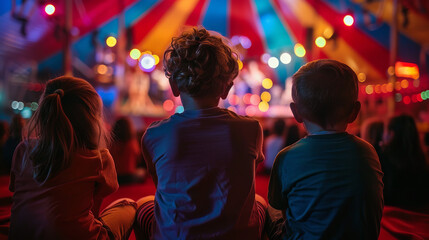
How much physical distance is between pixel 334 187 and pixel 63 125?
0.85 meters

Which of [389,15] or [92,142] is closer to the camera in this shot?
[92,142]

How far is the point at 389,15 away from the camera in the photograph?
217 inches

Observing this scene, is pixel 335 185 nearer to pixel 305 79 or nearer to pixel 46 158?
pixel 305 79

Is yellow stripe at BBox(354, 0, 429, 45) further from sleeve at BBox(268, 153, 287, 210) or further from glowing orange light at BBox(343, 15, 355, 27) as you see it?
sleeve at BBox(268, 153, 287, 210)

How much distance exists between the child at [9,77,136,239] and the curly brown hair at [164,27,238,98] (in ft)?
1.12

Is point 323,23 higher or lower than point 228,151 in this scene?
higher

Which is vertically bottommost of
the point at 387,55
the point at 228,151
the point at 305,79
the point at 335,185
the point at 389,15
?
the point at 335,185

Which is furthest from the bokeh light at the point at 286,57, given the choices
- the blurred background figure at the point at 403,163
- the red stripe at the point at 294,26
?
the blurred background figure at the point at 403,163

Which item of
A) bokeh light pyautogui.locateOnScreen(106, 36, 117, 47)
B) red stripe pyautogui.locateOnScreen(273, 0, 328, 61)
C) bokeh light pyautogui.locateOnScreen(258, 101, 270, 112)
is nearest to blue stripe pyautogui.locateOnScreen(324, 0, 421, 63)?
red stripe pyautogui.locateOnScreen(273, 0, 328, 61)

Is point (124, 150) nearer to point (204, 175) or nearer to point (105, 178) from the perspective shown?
point (105, 178)

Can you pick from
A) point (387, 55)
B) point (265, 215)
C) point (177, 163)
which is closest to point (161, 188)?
point (177, 163)

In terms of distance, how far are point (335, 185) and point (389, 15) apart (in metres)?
5.78

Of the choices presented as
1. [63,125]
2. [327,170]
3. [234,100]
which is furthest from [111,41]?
[327,170]

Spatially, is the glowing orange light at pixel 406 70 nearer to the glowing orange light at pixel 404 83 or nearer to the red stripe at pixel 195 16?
the glowing orange light at pixel 404 83
